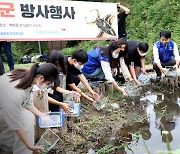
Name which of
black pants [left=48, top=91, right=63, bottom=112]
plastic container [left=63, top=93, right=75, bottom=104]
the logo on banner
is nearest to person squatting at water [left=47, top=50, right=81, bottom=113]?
black pants [left=48, top=91, right=63, bottom=112]

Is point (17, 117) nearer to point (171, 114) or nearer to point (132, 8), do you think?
point (171, 114)

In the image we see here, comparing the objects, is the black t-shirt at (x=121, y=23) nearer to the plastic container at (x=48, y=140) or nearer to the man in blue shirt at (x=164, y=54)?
the man in blue shirt at (x=164, y=54)

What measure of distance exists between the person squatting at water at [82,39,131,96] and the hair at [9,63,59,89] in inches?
92.3

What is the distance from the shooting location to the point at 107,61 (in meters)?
5.32

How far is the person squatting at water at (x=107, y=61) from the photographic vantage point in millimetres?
5195

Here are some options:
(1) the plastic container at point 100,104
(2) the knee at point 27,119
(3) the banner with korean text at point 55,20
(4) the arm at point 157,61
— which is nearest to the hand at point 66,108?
(2) the knee at point 27,119

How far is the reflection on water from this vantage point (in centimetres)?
365

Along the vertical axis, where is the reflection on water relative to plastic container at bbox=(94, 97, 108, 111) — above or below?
below

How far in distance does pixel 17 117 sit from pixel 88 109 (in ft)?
7.46

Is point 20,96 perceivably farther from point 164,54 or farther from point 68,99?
point 164,54

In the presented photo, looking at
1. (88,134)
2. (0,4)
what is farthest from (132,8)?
(88,134)

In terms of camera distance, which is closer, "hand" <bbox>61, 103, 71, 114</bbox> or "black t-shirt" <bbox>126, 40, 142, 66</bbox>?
"hand" <bbox>61, 103, 71, 114</bbox>

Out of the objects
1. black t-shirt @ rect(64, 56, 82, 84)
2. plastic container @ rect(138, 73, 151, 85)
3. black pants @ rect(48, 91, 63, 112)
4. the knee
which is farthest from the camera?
plastic container @ rect(138, 73, 151, 85)

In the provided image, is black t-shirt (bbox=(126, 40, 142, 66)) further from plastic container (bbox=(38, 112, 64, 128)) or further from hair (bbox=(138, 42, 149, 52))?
plastic container (bbox=(38, 112, 64, 128))
